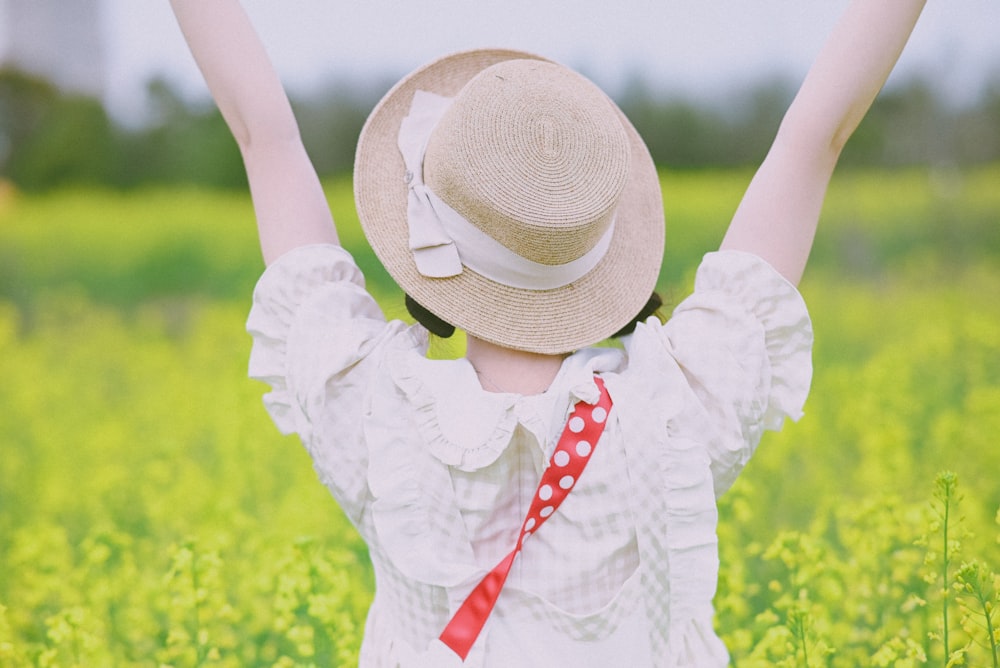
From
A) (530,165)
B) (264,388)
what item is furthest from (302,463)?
(530,165)

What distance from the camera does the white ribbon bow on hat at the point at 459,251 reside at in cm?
123

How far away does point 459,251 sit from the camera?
4.09 ft

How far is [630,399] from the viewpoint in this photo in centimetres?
121

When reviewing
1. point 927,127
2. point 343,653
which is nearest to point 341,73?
point 927,127

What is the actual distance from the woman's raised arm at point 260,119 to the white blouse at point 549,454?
0.07 meters

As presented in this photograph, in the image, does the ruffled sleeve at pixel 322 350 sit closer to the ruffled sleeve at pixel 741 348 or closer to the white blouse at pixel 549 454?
the white blouse at pixel 549 454

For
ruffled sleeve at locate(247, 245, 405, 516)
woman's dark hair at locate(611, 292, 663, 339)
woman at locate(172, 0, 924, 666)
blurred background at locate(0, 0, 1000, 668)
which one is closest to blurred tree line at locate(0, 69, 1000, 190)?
blurred background at locate(0, 0, 1000, 668)

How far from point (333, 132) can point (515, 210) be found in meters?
6.44

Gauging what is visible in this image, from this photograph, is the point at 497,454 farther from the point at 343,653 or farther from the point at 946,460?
the point at 946,460

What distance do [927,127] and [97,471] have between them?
547 centimetres

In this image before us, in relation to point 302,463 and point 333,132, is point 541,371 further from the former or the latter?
point 333,132

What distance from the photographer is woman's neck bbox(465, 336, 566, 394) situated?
1.29m

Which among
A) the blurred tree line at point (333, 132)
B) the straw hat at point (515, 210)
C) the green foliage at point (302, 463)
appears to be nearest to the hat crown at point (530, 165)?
the straw hat at point (515, 210)

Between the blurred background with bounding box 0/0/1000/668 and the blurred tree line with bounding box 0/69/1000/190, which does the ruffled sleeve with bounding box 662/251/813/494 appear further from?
the blurred tree line with bounding box 0/69/1000/190
